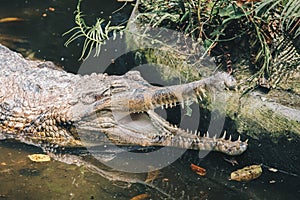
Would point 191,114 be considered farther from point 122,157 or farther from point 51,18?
point 51,18

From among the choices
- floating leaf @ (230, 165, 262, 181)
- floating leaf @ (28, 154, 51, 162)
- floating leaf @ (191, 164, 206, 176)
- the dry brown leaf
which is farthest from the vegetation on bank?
floating leaf @ (28, 154, 51, 162)

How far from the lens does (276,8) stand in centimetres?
469

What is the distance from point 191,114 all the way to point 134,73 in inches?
27.7

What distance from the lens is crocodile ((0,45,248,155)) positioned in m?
4.62

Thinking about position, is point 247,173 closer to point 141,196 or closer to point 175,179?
point 175,179

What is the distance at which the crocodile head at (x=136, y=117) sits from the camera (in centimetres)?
455

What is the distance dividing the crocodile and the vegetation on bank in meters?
0.38

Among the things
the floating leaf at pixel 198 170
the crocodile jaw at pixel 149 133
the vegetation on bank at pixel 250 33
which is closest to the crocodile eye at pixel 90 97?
the crocodile jaw at pixel 149 133

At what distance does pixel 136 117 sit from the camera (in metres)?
4.91

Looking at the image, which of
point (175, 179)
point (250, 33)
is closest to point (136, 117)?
point (175, 179)

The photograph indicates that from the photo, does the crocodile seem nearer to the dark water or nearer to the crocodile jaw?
the crocodile jaw

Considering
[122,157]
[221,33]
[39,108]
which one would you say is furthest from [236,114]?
[39,108]

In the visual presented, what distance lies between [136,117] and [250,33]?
1.19 meters

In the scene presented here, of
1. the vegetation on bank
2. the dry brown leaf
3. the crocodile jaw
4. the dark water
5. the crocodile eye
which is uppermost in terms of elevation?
the vegetation on bank
